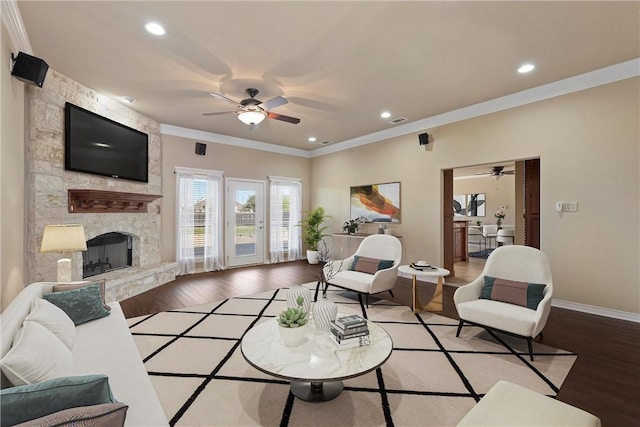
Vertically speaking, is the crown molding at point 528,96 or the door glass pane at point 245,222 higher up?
the crown molding at point 528,96

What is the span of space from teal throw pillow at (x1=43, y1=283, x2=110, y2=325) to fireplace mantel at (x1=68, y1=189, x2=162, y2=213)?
2.04m

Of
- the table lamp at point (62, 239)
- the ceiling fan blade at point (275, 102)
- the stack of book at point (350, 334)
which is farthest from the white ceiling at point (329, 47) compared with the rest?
the stack of book at point (350, 334)

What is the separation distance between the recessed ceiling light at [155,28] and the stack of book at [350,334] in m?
3.11

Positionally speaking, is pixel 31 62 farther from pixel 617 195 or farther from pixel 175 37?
pixel 617 195

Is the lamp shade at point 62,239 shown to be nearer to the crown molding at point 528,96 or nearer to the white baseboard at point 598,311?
the crown molding at point 528,96

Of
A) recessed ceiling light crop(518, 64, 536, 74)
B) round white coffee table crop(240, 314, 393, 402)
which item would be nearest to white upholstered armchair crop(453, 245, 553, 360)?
round white coffee table crop(240, 314, 393, 402)

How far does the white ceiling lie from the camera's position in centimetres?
261

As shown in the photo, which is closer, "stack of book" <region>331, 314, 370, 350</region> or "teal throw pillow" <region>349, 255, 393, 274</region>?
"stack of book" <region>331, 314, 370, 350</region>

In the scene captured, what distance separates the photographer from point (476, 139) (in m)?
4.96

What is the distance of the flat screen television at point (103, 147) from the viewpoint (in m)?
4.06

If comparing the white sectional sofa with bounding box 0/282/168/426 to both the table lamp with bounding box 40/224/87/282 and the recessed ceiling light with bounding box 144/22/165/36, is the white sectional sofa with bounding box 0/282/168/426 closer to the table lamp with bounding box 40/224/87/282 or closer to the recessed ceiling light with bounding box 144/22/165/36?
the table lamp with bounding box 40/224/87/282

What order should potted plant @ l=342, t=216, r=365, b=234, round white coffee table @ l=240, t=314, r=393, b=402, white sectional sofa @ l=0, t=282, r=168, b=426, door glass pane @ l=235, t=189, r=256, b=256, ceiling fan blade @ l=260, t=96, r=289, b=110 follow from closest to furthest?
white sectional sofa @ l=0, t=282, r=168, b=426, round white coffee table @ l=240, t=314, r=393, b=402, ceiling fan blade @ l=260, t=96, r=289, b=110, potted plant @ l=342, t=216, r=365, b=234, door glass pane @ l=235, t=189, r=256, b=256

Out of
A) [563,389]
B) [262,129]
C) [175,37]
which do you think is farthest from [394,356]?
[262,129]

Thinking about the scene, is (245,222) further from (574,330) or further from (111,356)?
(574,330)
